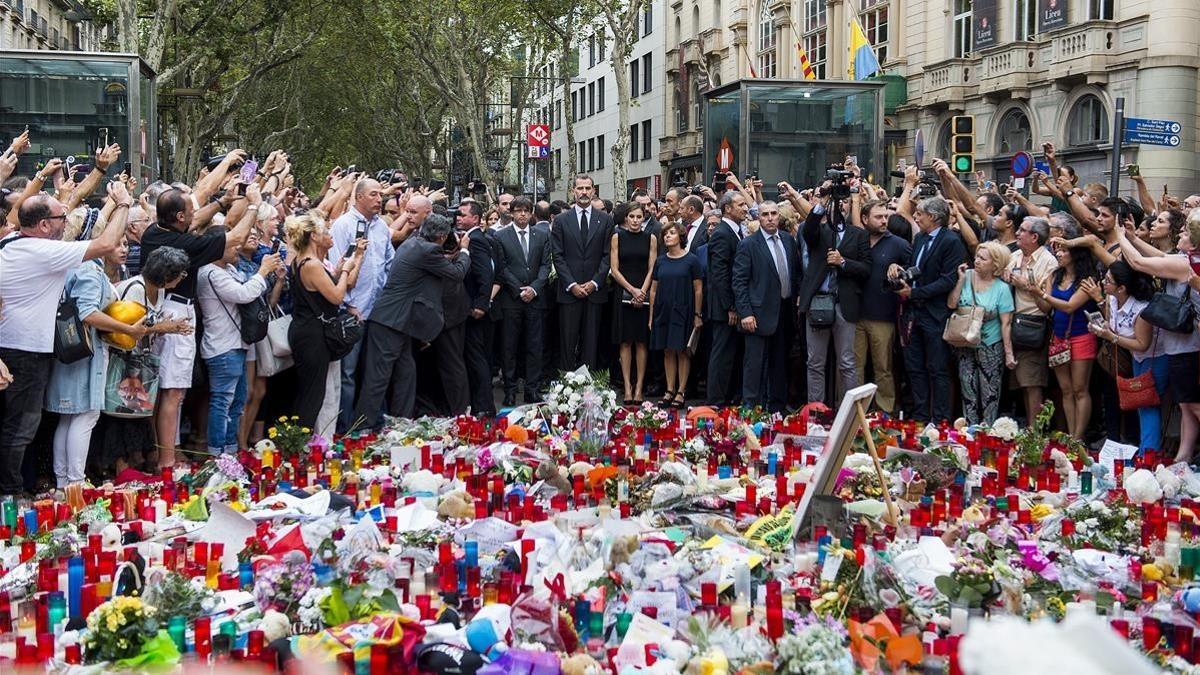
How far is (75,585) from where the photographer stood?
17.7 ft

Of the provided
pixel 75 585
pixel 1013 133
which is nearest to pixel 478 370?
pixel 75 585

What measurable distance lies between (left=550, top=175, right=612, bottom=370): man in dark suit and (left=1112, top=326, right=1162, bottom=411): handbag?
5515 millimetres

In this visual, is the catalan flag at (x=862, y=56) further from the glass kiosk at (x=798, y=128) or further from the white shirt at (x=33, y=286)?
the white shirt at (x=33, y=286)

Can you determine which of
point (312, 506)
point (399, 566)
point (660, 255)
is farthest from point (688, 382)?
point (399, 566)

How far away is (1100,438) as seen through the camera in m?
10.6

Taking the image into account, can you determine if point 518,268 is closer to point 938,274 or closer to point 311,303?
point 311,303

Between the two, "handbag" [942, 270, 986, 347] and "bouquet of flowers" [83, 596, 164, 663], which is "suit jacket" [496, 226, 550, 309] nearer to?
"handbag" [942, 270, 986, 347]

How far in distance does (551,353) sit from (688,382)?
154 centimetres

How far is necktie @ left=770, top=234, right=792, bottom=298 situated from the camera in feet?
39.9

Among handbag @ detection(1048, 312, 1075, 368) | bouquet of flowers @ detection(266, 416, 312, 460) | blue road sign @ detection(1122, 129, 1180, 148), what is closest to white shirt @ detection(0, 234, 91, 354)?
bouquet of flowers @ detection(266, 416, 312, 460)

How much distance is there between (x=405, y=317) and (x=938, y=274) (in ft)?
15.4

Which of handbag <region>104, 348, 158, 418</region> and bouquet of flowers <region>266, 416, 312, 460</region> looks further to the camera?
bouquet of flowers <region>266, 416, 312, 460</region>

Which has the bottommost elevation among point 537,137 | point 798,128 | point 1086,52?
point 798,128

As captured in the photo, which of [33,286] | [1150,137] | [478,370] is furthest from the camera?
[1150,137]
